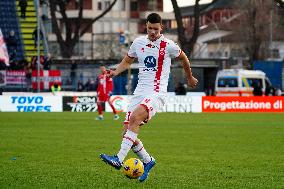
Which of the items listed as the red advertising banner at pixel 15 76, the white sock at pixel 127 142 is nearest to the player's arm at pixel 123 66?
the white sock at pixel 127 142

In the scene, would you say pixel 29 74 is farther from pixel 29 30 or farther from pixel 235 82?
pixel 235 82

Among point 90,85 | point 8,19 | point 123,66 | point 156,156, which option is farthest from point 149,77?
point 8,19

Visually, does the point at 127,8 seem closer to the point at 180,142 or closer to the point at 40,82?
the point at 40,82

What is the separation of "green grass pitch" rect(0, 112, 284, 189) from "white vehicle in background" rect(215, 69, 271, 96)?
28.6 meters

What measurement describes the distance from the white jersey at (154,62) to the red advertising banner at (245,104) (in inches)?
1385

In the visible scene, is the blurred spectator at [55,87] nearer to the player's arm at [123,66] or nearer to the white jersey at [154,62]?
the player's arm at [123,66]

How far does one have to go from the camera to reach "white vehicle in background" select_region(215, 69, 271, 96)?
60.9 m

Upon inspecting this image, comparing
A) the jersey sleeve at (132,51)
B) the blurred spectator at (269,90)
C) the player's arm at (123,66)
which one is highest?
the jersey sleeve at (132,51)

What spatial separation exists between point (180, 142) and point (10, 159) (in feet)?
22.9

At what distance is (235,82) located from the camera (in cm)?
6109

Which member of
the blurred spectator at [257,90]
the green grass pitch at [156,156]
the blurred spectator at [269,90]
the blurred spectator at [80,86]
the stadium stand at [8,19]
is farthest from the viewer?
the stadium stand at [8,19]

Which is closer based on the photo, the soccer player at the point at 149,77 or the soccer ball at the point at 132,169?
the soccer ball at the point at 132,169

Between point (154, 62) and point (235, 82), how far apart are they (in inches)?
1877

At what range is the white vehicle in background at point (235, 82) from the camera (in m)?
60.9
